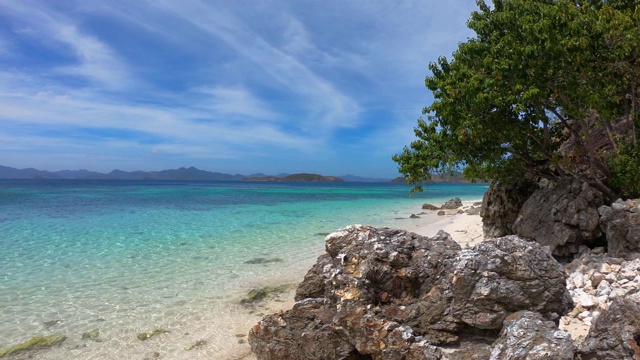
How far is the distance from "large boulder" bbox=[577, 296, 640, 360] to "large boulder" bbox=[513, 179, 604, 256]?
22.5 feet

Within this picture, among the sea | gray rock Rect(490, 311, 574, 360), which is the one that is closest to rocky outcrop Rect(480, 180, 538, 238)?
the sea

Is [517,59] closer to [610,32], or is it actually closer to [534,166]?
[610,32]

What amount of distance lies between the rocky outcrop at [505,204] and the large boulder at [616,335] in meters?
9.28

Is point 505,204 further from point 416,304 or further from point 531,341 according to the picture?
point 531,341

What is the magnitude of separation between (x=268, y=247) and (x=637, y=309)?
16.8 metres

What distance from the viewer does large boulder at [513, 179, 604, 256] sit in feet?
38.0

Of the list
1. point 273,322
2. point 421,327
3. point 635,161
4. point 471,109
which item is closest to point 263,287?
point 273,322

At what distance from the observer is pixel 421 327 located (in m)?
6.92

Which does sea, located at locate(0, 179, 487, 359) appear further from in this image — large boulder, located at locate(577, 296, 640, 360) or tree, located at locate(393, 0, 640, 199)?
tree, located at locate(393, 0, 640, 199)

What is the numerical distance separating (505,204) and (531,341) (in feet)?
35.6

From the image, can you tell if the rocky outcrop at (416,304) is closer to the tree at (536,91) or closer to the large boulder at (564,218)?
the large boulder at (564,218)

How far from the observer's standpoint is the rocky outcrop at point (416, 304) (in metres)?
6.69

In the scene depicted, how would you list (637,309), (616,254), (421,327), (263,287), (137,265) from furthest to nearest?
(137,265), (263,287), (616,254), (421,327), (637,309)

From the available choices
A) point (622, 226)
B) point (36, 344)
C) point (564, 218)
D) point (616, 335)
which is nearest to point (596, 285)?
point (622, 226)
